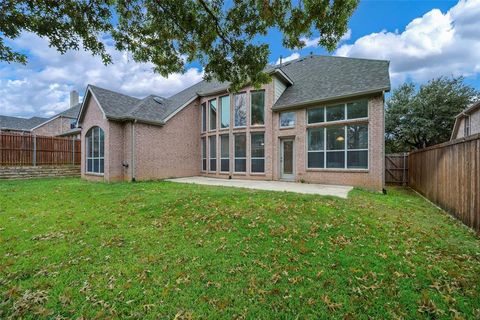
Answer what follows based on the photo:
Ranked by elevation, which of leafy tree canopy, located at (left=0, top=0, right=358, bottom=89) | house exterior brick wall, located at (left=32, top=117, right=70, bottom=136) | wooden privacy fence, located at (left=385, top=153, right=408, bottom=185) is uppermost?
house exterior brick wall, located at (left=32, top=117, right=70, bottom=136)

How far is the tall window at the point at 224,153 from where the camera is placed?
1470cm

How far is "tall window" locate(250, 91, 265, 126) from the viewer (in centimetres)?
1343

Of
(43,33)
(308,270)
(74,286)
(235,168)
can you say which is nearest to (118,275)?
(74,286)

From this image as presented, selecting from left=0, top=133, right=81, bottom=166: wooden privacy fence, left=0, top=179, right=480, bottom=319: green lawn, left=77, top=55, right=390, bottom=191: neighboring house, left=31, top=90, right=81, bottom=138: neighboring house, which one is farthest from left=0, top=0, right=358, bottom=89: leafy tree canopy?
left=31, top=90, right=81, bottom=138: neighboring house

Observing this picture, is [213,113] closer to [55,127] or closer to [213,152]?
[213,152]

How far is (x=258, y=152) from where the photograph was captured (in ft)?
44.3


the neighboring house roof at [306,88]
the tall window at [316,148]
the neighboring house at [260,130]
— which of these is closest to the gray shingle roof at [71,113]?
the neighboring house at [260,130]

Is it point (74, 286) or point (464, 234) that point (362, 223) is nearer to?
point (464, 234)

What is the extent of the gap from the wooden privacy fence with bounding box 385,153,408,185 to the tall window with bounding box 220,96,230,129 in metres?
10.4

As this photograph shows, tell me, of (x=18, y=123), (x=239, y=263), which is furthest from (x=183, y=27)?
(x=18, y=123)

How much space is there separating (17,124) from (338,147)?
132ft

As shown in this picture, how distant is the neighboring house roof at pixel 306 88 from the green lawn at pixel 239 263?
680 cm

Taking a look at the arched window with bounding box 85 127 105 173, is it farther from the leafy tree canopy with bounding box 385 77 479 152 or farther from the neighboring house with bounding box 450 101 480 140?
the leafy tree canopy with bounding box 385 77 479 152

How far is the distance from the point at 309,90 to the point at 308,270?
1117 centimetres
